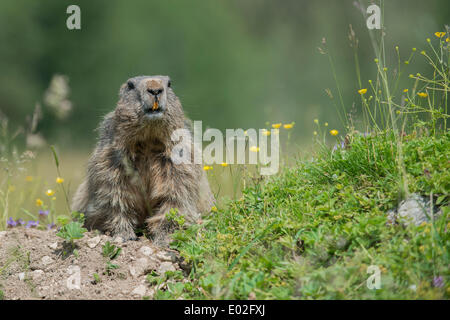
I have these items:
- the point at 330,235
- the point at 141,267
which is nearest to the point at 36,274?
the point at 141,267

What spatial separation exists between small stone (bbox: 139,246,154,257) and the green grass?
9.6 inches

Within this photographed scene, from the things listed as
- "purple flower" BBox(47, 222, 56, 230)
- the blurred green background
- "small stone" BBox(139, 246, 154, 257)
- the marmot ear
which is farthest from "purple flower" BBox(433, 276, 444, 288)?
the blurred green background

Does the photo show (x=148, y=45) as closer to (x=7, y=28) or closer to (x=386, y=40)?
(x=7, y=28)

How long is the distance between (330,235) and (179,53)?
17.4 metres

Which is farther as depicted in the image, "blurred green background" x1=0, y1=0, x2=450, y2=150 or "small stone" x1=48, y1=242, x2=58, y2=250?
"blurred green background" x1=0, y1=0, x2=450, y2=150

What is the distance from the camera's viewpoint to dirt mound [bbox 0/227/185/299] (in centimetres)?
390

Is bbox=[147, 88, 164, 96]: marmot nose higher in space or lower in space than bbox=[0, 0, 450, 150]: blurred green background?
lower

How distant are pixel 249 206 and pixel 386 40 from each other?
43.0 feet

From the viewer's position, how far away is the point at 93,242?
442 cm

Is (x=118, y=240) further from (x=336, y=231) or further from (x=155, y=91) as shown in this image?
(x=336, y=231)

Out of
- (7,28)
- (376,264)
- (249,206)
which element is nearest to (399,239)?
(376,264)

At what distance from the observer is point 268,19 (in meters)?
21.5

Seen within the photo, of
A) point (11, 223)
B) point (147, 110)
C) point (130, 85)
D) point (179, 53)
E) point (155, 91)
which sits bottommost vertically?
point (11, 223)

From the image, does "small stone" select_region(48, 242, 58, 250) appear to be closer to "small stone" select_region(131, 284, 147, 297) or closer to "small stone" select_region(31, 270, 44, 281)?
"small stone" select_region(31, 270, 44, 281)
